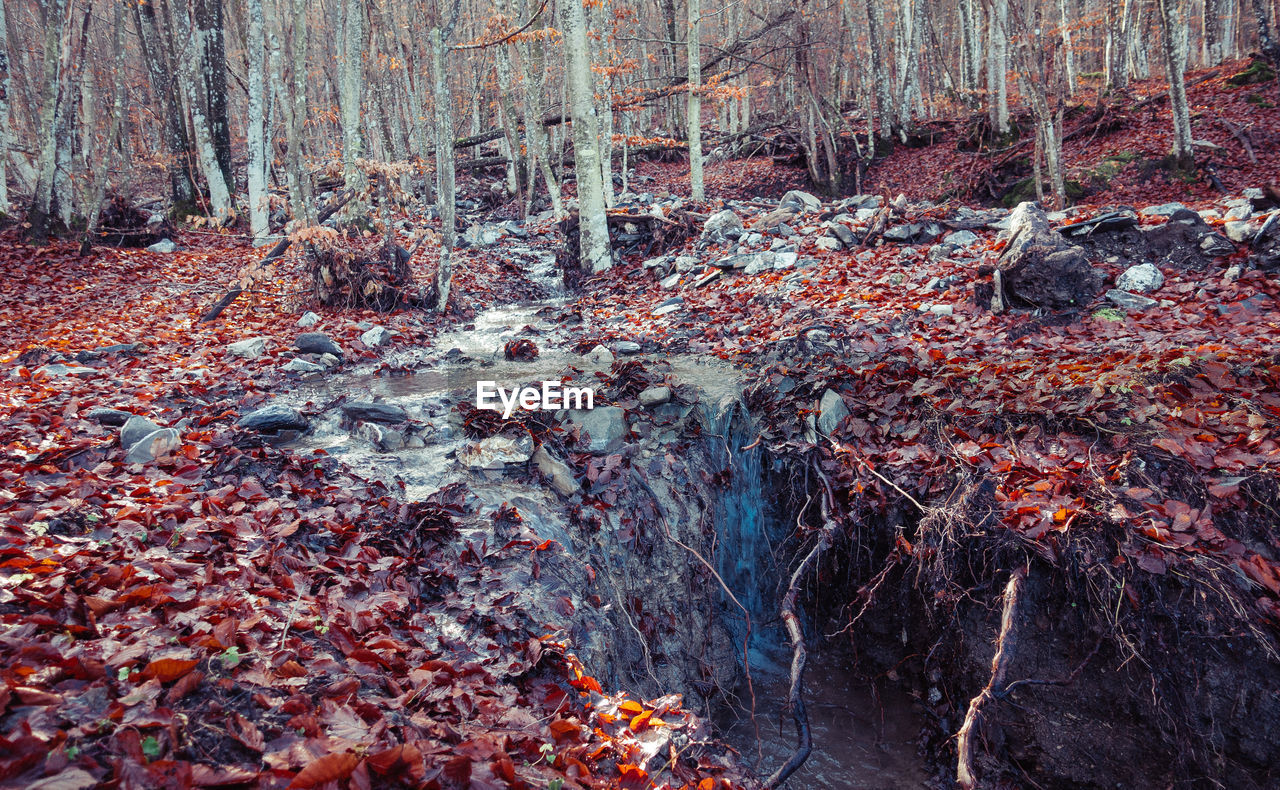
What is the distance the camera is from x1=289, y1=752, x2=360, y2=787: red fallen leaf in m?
1.61

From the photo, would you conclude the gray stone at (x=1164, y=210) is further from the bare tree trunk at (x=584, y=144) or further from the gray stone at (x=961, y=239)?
the bare tree trunk at (x=584, y=144)

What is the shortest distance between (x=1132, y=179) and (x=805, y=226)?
20.8ft

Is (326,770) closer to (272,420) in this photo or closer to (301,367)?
(272,420)

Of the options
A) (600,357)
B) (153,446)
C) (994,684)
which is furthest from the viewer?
(600,357)

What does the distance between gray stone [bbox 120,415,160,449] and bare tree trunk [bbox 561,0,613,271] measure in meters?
6.37

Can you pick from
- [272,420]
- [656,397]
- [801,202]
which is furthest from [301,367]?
[801,202]

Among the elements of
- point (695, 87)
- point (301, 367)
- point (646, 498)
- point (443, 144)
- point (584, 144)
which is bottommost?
point (646, 498)

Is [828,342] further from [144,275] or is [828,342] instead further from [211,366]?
[144,275]

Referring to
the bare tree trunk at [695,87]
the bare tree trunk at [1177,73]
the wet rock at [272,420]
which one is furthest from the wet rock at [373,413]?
the bare tree trunk at [1177,73]

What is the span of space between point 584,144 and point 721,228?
2443mm

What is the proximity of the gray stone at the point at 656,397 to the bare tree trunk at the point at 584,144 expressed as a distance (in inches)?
195

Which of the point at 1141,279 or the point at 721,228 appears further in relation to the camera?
the point at 721,228

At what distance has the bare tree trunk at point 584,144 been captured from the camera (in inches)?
334

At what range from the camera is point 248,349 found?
6195mm
